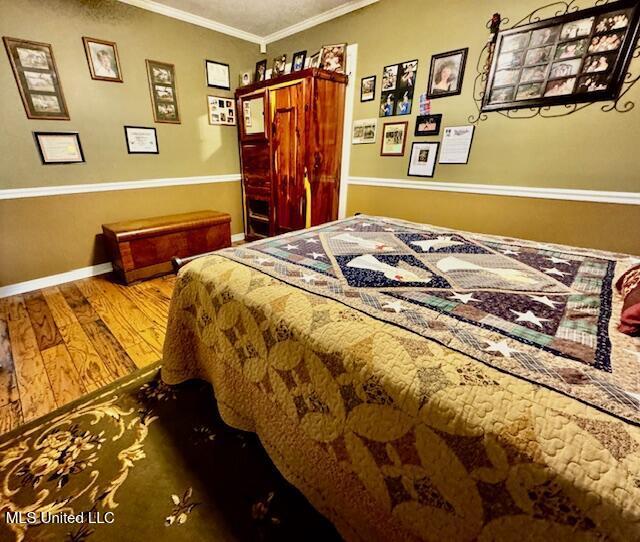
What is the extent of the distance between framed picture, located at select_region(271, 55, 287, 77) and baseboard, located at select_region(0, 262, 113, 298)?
9.90ft

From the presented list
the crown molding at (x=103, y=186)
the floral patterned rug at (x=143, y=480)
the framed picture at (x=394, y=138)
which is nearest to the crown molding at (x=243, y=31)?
the framed picture at (x=394, y=138)

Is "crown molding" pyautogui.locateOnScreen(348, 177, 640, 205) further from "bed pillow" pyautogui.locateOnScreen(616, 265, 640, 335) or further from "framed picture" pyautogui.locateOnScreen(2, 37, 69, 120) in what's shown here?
"framed picture" pyautogui.locateOnScreen(2, 37, 69, 120)

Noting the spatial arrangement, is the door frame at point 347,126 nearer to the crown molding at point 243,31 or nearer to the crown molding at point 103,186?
the crown molding at point 243,31

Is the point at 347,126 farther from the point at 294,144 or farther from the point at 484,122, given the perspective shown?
the point at 484,122

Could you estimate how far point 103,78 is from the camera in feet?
8.60

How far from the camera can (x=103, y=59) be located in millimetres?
2590

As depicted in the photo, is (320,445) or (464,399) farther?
(320,445)

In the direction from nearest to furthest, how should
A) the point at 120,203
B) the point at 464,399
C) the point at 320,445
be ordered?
the point at 464,399, the point at 320,445, the point at 120,203

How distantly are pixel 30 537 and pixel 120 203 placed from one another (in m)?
2.83

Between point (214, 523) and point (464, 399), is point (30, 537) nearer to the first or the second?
point (214, 523)

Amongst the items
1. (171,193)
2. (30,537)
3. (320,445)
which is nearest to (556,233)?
(320,445)

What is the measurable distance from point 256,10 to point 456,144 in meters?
2.48

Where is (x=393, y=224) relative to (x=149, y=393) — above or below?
above

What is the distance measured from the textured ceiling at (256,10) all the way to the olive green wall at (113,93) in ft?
0.71
